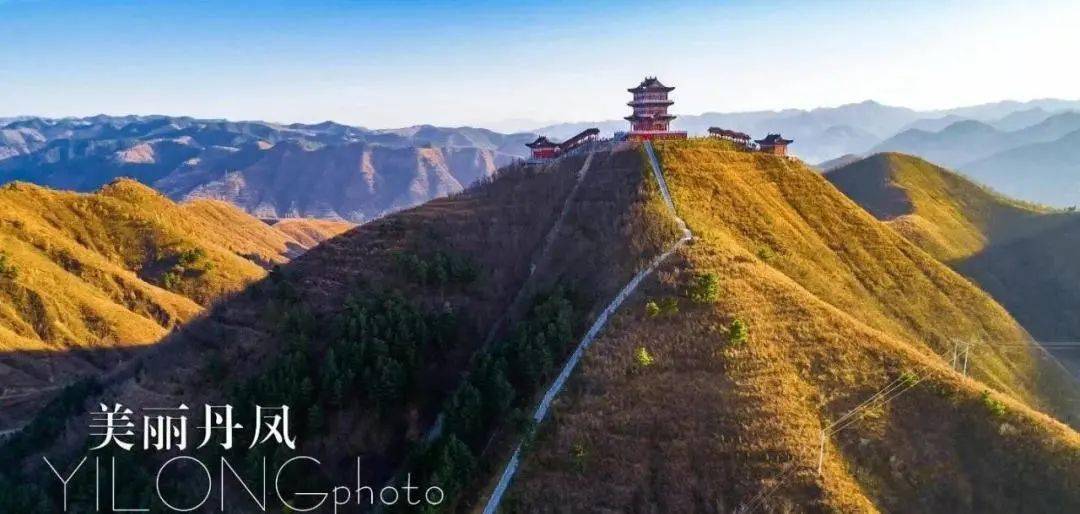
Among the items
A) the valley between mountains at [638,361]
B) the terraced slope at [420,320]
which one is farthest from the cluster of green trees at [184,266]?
the terraced slope at [420,320]

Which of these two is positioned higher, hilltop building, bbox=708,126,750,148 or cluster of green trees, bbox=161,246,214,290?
hilltop building, bbox=708,126,750,148

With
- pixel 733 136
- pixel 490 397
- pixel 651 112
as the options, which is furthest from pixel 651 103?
pixel 490 397

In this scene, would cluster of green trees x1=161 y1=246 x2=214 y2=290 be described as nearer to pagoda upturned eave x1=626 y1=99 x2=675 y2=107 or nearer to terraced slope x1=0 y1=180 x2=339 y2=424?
terraced slope x1=0 y1=180 x2=339 y2=424

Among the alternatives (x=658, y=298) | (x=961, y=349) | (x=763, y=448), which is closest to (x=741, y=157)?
(x=961, y=349)

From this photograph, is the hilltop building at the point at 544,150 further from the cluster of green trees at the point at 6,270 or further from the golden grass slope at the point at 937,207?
the cluster of green trees at the point at 6,270

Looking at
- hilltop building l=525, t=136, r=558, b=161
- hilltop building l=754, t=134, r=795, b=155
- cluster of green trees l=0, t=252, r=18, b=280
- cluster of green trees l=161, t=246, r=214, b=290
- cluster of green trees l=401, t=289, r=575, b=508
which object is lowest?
cluster of green trees l=161, t=246, r=214, b=290

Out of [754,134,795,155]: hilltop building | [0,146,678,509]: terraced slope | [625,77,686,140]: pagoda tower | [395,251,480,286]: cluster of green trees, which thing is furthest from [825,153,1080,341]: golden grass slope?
[395,251,480,286]: cluster of green trees

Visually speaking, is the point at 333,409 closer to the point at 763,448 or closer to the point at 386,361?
the point at 386,361
